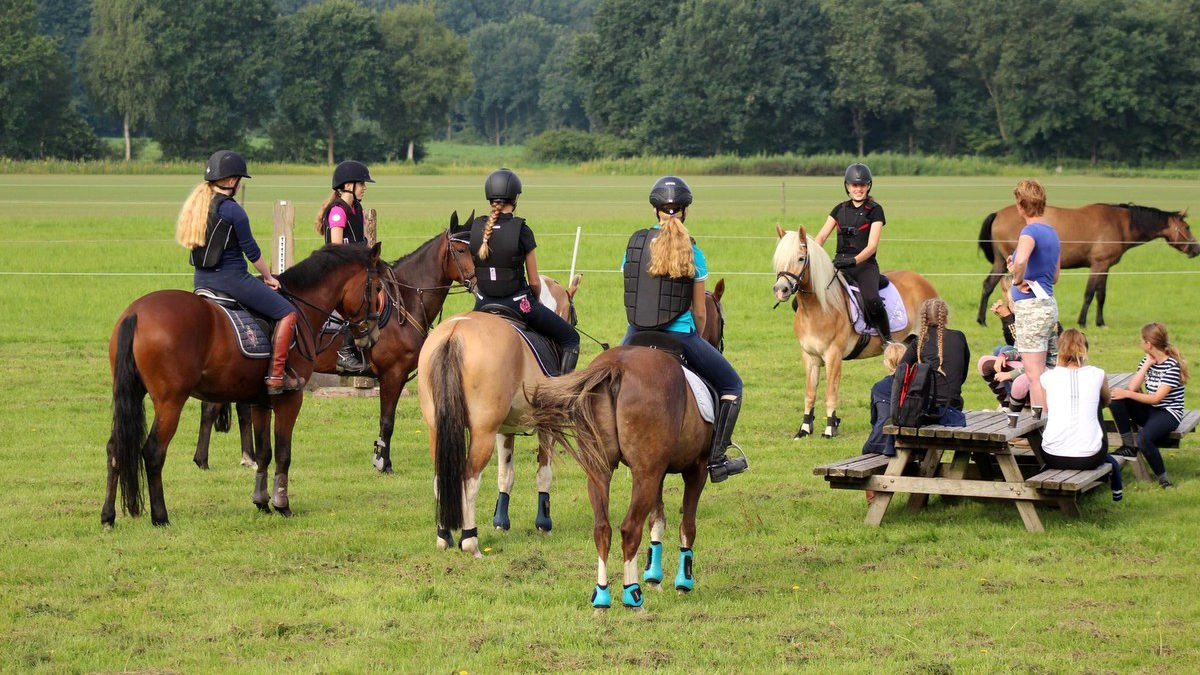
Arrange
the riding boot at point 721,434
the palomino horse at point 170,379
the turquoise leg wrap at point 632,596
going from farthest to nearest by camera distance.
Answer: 1. the palomino horse at point 170,379
2. the riding boot at point 721,434
3. the turquoise leg wrap at point 632,596

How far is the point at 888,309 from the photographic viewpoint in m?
13.3

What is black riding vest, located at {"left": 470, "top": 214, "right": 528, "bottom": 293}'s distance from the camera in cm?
858

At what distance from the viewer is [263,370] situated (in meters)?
9.41

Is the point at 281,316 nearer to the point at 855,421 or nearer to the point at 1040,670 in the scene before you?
the point at 1040,670

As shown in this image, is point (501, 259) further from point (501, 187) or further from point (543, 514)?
point (543, 514)

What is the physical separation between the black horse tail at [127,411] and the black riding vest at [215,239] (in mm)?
676

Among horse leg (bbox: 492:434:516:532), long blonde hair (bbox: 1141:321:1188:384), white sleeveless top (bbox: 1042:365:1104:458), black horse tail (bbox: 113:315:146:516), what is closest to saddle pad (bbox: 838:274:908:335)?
long blonde hair (bbox: 1141:321:1188:384)

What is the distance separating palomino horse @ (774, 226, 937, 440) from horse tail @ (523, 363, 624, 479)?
5.53 meters

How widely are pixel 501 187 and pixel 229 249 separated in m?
2.09

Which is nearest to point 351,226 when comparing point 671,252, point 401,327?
point 401,327

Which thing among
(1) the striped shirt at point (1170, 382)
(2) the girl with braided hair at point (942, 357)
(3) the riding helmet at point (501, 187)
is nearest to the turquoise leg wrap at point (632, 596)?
(3) the riding helmet at point (501, 187)

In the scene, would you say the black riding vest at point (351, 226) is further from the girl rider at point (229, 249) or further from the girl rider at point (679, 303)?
the girl rider at point (679, 303)

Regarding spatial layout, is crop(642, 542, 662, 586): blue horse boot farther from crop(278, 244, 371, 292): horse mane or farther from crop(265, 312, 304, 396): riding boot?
crop(278, 244, 371, 292): horse mane

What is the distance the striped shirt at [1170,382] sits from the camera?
32.9 feet
